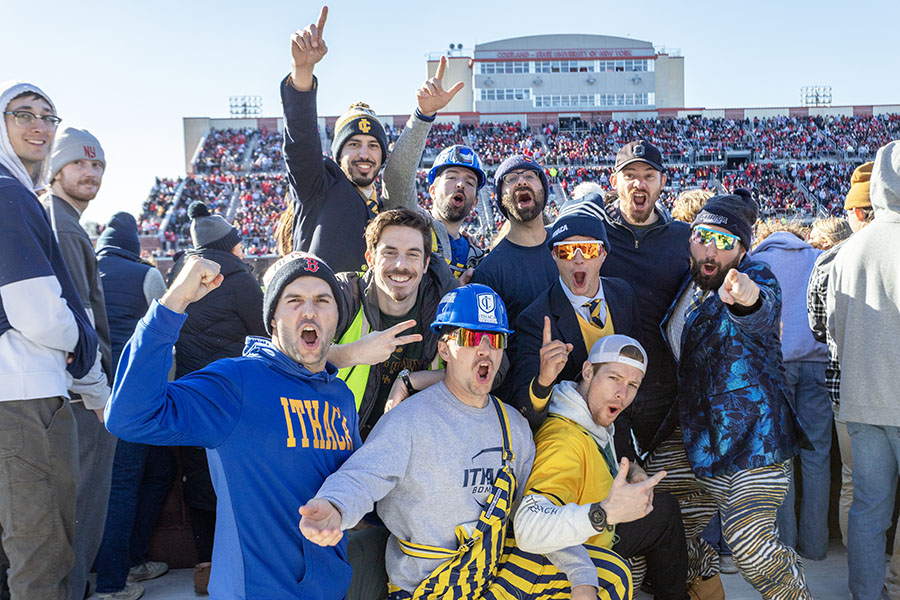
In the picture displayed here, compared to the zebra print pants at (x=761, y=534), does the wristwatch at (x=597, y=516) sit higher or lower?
higher

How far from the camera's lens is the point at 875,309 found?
3578mm

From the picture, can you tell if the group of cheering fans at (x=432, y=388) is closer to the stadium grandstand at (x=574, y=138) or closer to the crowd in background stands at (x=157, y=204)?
the stadium grandstand at (x=574, y=138)

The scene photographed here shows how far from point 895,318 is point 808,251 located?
1.22 m

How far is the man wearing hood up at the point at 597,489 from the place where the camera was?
2680mm

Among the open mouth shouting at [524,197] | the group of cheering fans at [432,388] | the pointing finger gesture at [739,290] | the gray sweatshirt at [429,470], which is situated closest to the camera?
the group of cheering fans at [432,388]

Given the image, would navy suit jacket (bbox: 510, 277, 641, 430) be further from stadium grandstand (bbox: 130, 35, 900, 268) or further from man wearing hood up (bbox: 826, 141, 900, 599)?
stadium grandstand (bbox: 130, 35, 900, 268)

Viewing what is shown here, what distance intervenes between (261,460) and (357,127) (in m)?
2.09

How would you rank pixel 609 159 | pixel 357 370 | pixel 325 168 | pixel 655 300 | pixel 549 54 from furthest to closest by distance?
1. pixel 549 54
2. pixel 609 159
3. pixel 655 300
4. pixel 325 168
5. pixel 357 370

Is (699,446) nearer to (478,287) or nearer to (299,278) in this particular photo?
(478,287)

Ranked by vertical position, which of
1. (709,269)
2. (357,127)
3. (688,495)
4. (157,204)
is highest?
(157,204)

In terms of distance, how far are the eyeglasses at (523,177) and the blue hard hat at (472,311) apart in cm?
113

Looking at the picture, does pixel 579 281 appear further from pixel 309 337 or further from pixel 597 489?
pixel 309 337

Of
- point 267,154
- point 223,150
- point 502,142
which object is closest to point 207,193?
point 267,154

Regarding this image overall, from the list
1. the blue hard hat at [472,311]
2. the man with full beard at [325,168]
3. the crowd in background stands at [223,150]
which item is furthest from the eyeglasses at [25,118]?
the crowd in background stands at [223,150]
